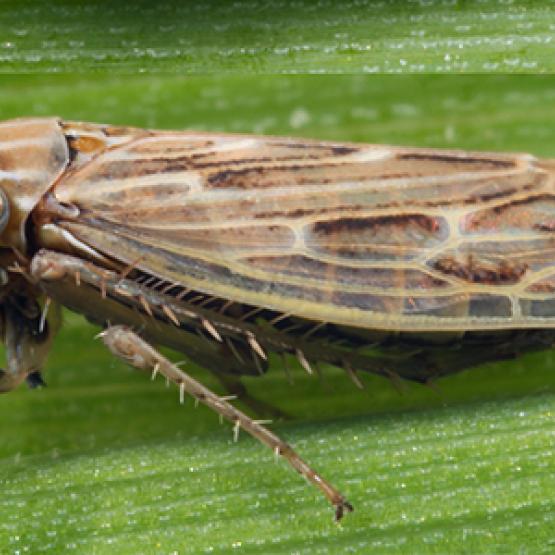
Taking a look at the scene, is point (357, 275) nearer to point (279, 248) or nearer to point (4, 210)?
point (279, 248)

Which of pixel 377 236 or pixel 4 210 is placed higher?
pixel 4 210

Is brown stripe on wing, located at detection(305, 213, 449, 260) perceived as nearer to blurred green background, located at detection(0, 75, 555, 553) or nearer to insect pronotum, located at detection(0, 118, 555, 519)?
insect pronotum, located at detection(0, 118, 555, 519)

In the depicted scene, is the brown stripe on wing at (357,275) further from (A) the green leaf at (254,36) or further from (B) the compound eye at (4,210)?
(B) the compound eye at (4,210)

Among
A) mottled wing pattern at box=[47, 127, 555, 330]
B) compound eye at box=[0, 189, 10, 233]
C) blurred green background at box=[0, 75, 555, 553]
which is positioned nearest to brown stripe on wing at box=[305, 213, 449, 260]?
mottled wing pattern at box=[47, 127, 555, 330]

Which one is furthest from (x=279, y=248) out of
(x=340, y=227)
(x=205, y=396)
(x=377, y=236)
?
(x=205, y=396)

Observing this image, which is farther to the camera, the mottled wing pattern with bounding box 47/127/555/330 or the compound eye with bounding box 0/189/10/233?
the compound eye with bounding box 0/189/10/233

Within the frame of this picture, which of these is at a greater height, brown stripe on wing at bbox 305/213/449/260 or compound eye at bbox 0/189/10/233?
compound eye at bbox 0/189/10/233

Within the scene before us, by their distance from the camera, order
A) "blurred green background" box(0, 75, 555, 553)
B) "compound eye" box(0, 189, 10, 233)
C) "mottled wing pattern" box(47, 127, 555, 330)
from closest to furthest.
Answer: "blurred green background" box(0, 75, 555, 553) → "mottled wing pattern" box(47, 127, 555, 330) → "compound eye" box(0, 189, 10, 233)
